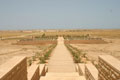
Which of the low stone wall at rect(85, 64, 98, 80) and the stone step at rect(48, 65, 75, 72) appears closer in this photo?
the low stone wall at rect(85, 64, 98, 80)

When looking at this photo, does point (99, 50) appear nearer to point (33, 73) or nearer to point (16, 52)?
point (16, 52)

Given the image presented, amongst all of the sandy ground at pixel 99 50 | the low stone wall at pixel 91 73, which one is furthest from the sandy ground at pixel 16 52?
the low stone wall at pixel 91 73

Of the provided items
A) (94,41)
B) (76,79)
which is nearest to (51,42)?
(94,41)

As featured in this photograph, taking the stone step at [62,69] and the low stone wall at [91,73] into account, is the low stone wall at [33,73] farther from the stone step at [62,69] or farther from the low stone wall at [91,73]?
the stone step at [62,69]

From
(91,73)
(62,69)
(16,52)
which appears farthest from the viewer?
(16,52)

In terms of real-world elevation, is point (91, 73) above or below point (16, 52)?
above

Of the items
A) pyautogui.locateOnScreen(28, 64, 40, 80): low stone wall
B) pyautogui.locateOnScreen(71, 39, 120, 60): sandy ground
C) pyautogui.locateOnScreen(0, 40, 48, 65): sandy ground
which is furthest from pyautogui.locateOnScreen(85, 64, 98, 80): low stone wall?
pyautogui.locateOnScreen(0, 40, 48, 65): sandy ground

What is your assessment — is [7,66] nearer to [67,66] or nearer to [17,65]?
[17,65]

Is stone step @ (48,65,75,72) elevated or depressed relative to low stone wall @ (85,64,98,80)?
depressed

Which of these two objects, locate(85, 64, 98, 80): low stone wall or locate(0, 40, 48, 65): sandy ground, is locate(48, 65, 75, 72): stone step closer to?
locate(85, 64, 98, 80): low stone wall

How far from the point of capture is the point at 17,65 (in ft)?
13.3

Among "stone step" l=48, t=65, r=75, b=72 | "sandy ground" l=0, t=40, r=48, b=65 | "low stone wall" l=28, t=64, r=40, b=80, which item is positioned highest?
"low stone wall" l=28, t=64, r=40, b=80

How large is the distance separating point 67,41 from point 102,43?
7513 mm

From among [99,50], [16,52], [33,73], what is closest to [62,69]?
[33,73]
